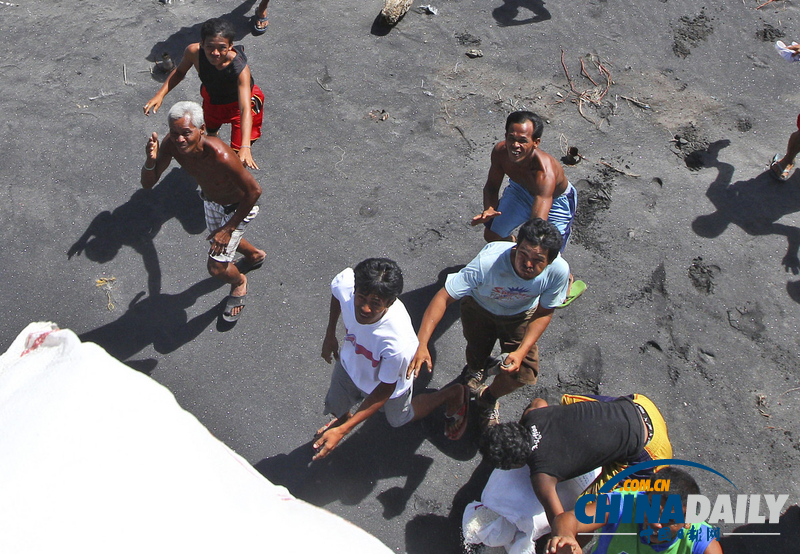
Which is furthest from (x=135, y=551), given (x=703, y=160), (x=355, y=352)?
(x=703, y=160)

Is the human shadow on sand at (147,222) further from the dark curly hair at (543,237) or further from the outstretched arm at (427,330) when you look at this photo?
the dark curly hair at (543,237)

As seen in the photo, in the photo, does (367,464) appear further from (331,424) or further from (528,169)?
(528,169)

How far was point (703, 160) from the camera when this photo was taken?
5.54 metres

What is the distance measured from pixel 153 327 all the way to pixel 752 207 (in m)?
5.14

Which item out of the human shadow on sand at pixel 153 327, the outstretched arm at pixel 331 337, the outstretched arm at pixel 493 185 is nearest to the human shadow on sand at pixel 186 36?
the human shadow on sand at pixel 153 327

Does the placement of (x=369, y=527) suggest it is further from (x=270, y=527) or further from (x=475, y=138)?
(x=475, y=138)

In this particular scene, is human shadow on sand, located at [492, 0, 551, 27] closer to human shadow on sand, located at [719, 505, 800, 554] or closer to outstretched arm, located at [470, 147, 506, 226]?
outstretched arm, located at [470, 147, 506, 226]

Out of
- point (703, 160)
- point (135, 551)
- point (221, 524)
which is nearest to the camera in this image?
point (135, 551)

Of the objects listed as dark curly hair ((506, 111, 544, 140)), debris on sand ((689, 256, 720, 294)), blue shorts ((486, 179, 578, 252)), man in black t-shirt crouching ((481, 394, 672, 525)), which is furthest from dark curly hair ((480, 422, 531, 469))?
debris on sand ((689, 256, 720, 294))

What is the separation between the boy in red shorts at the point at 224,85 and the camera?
4.21m

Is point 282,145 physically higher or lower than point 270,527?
lower

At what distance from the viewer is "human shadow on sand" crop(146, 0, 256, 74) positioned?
19.5 feet

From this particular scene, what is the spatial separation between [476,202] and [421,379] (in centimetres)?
172

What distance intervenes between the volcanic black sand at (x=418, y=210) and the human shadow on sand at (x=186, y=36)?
41 mm
